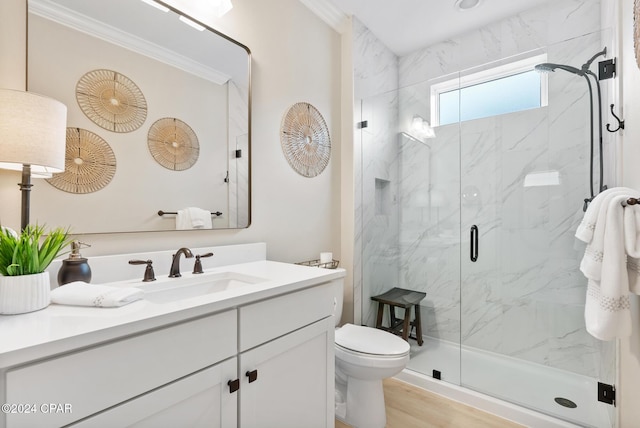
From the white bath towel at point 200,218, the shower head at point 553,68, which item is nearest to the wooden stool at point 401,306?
the white bath towel at point 200,218

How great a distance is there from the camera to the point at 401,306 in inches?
96.7

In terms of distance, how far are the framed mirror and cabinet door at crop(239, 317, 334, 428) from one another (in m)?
0.73

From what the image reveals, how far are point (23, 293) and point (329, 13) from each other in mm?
2417

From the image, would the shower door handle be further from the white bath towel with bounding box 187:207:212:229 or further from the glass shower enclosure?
the white bath towel with bounding box 187:207:212:229

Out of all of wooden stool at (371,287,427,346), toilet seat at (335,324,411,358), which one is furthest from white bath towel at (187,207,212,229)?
wooden stool at (371,287,427,346)

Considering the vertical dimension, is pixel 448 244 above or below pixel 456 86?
below

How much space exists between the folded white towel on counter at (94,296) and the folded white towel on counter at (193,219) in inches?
21.8

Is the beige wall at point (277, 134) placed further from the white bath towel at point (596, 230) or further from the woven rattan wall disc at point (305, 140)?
the white bath towel at point (596, 230)

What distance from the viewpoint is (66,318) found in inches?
30.0

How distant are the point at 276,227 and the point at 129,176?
87cm

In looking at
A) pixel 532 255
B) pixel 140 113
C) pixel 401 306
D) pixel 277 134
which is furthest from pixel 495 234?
pixel 140 113

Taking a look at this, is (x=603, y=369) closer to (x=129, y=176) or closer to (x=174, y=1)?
(x=129, y=176)

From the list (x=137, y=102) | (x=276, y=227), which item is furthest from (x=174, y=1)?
(x=276, y=227)

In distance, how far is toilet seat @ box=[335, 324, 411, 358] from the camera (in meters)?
1.61
